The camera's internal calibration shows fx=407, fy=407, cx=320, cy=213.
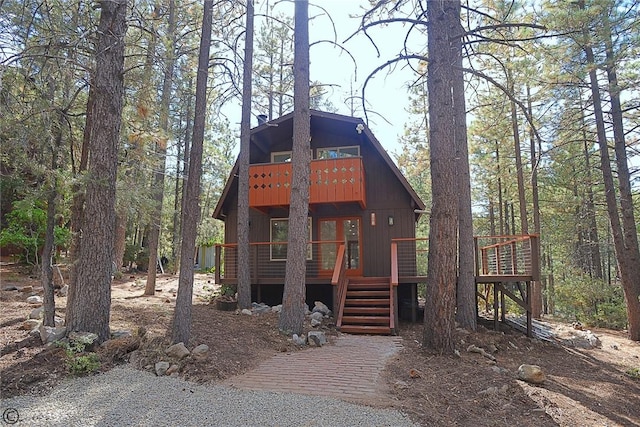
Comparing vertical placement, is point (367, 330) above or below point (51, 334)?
below

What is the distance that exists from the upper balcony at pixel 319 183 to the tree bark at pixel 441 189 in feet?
15.6

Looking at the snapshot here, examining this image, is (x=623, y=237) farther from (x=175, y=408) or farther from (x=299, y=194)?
(x=175, y=408)

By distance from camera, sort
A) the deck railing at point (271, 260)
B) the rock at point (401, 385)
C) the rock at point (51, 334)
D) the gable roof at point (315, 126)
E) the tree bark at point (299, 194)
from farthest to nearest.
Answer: the gable roof at point (315, 126) < the deck railing at point (271, 260) < the tree bark at point (299, 194) < the rock at point (51, 334) < the rock at point (401, 385)

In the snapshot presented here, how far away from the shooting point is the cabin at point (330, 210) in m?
11.1

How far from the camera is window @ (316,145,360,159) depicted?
12.5 metres

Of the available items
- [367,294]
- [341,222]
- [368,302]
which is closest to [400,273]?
[367,294]


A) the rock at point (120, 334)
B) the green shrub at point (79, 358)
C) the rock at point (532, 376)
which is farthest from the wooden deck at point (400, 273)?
the green shrub at point (79, 358)

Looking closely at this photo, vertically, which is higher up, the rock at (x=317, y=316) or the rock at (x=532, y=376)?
the rock at (x=317, y=316)

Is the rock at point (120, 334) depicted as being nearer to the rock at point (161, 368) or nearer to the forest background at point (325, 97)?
the rock at point (161, 368)

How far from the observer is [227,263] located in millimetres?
11336

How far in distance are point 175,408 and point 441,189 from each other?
180 inches

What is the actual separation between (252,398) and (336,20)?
733 cm

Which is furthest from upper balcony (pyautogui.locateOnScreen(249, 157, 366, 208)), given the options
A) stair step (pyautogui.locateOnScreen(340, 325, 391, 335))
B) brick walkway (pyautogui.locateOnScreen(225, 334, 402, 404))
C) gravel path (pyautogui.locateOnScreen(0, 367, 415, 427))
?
gravel path (pyautogui.locateOnScreen(0, 367, 415, 427))

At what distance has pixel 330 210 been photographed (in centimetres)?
1231
